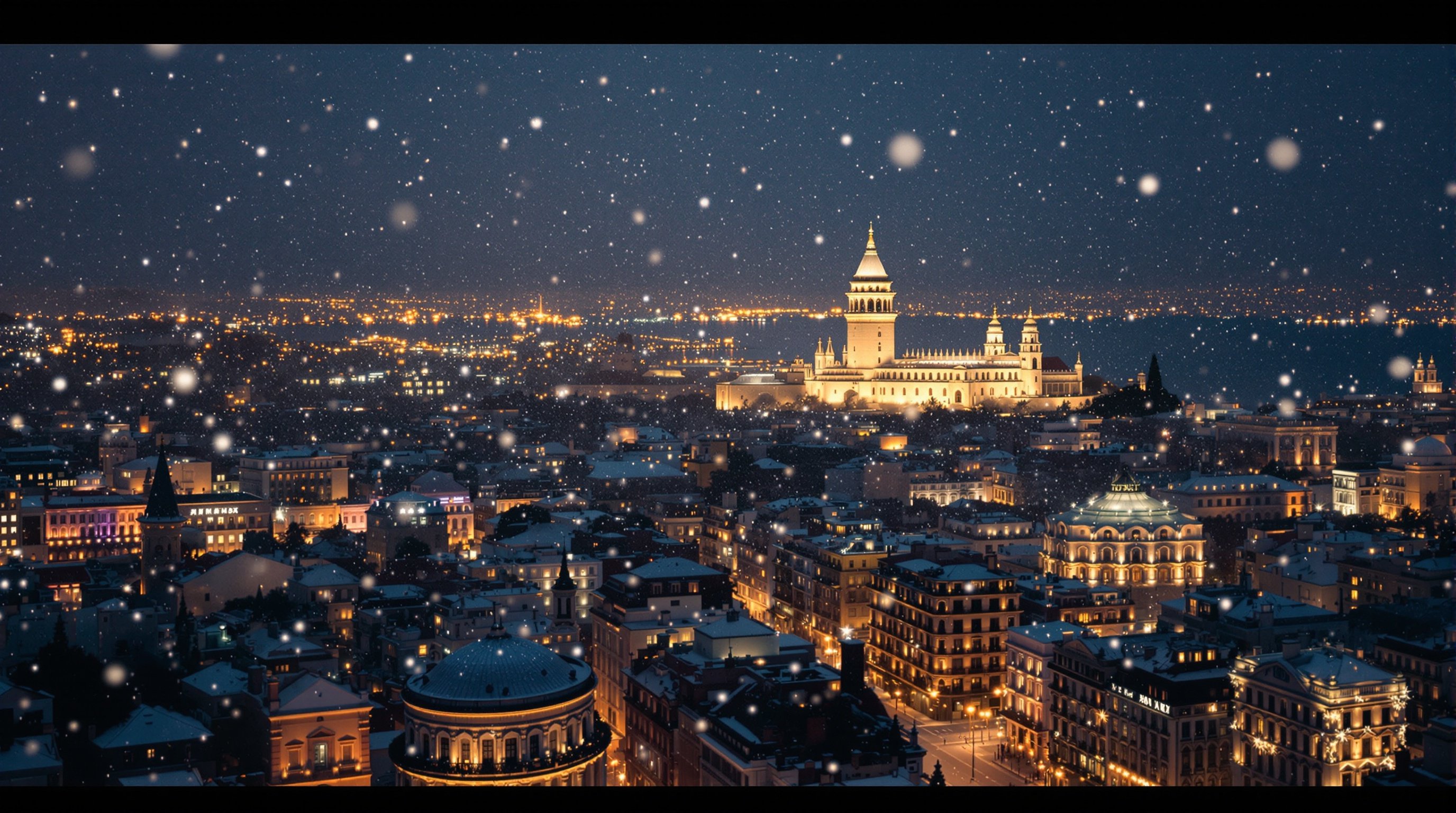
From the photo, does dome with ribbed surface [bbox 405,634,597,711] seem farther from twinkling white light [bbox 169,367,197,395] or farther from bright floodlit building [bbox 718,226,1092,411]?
twinkling white light [bbox 169,367,197,395]

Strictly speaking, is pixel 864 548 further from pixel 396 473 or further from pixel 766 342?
pixel 766 342

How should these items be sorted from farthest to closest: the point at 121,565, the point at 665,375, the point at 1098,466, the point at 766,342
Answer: the point at 766,342
the point at 665,375
the point at 1098,466
the point at 121,565

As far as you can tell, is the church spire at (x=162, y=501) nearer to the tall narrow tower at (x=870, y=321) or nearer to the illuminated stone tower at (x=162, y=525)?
the illuminated stone tower at (x=162, y=525)

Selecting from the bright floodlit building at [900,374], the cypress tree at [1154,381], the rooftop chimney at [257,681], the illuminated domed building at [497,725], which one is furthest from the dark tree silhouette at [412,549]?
the bright floodlit building at [900,374]

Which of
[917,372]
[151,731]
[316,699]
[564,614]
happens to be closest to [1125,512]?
[564,614]

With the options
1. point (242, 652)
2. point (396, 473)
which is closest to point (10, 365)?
point (396, 473)
